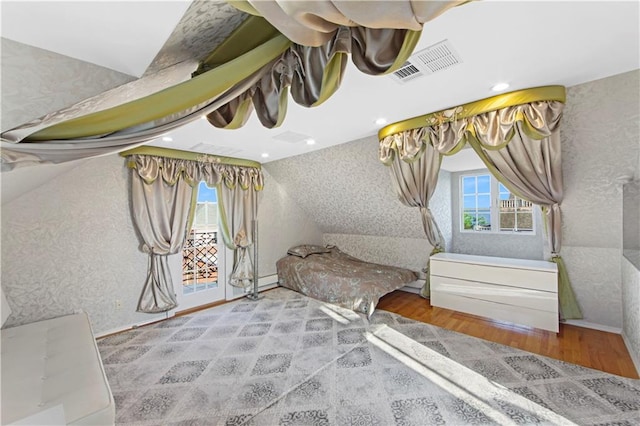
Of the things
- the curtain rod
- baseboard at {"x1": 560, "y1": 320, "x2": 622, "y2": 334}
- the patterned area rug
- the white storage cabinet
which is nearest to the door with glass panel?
Answer: the curtain rod

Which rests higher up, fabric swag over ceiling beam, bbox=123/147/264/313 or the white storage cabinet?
fabric swag over ceiling beam, bbox=123/147/264/313

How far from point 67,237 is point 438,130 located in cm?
399

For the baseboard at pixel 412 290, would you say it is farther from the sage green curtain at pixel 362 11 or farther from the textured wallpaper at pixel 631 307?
the sage green curtain at pixel 362 11

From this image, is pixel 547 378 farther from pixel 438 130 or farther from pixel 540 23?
pixel 540 23

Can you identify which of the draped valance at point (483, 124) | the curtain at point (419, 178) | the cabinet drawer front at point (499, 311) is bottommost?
the cabinet drawer front at point (499, 311)

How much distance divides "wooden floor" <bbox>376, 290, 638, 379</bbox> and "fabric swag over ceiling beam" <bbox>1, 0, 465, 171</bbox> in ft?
9.76

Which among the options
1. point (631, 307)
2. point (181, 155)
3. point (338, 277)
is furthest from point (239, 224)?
point (631, 307)

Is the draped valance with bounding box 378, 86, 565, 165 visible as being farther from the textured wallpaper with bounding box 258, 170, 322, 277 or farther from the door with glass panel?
the door with glass panel

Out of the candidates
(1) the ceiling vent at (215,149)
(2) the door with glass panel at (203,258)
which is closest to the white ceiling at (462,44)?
(1) the ceiling vent at (215,149)

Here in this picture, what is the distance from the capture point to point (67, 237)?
269 centimetres

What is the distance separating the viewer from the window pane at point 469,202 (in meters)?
3.99

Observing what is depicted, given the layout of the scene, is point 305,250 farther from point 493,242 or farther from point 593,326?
point 593,326

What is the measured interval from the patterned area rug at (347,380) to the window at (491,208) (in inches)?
74.2

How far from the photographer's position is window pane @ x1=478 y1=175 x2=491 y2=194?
3818mm
